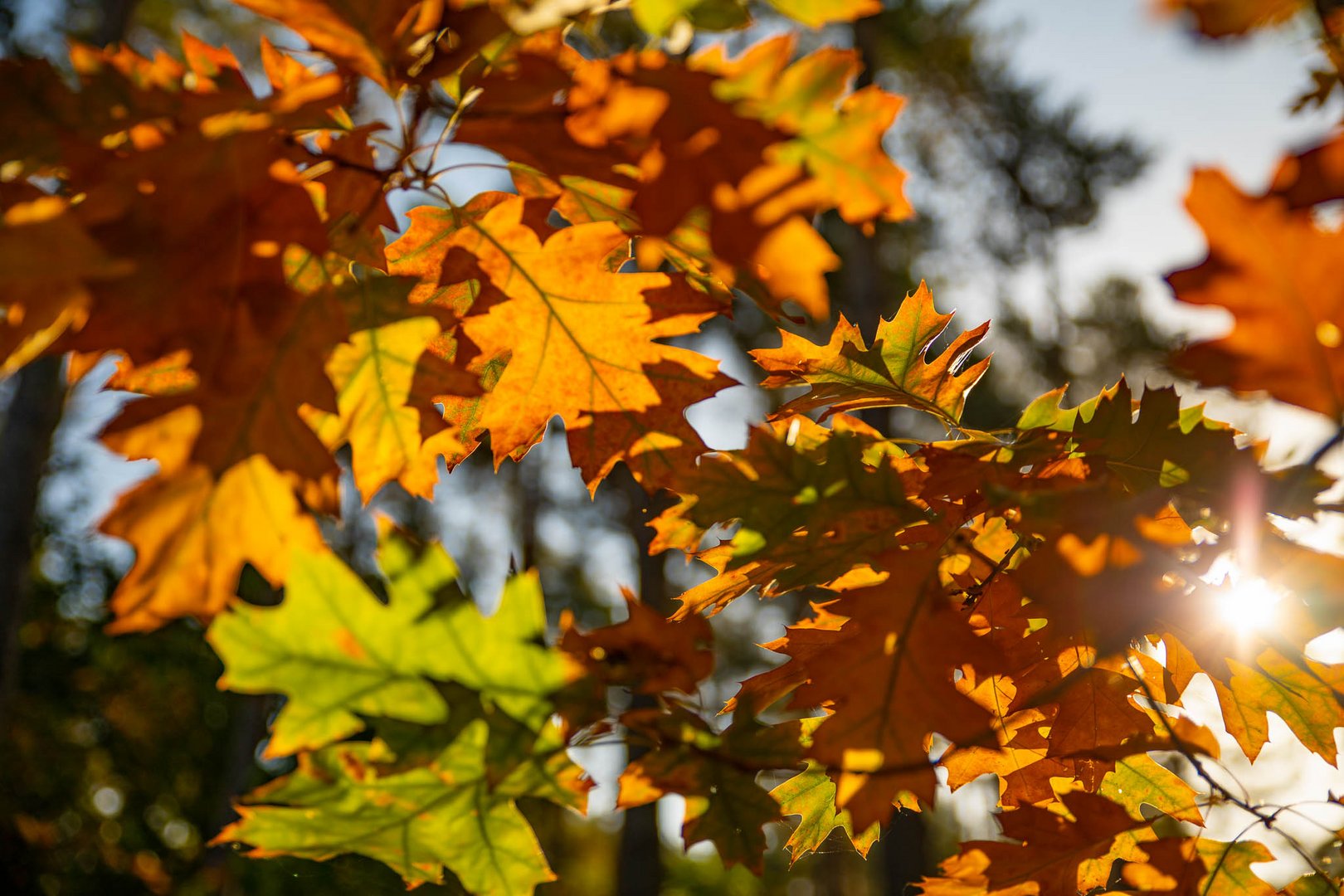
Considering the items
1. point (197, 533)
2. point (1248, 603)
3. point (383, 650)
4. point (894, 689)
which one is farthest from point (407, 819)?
point (1248, 603)

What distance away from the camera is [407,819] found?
645 millimetres

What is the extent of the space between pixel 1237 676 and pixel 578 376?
83cm

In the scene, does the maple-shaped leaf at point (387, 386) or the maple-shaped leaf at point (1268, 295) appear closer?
the maple-shaped leaf at point (1268, 295)

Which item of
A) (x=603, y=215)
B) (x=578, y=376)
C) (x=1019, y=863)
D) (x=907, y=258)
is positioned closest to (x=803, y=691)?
(x=1019, y=863)

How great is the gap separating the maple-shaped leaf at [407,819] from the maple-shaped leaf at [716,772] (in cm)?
10

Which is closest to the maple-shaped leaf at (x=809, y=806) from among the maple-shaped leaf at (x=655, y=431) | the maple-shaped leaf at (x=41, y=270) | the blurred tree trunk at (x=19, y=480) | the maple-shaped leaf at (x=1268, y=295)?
the maple-shaped leaf at (x=655, y=431)

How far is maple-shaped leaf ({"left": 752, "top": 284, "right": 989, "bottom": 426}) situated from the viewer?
1032mm

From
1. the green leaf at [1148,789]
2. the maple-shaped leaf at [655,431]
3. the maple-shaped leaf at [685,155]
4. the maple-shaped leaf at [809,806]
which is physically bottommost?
the maple-shaped leaf at [809,806]

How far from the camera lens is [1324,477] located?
65 cm

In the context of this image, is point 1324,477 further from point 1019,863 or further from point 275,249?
point 275,249

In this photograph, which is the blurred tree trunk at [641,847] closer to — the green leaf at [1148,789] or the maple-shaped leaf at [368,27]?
the green leaf at [1148,789]

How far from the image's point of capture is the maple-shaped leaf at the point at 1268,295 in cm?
57

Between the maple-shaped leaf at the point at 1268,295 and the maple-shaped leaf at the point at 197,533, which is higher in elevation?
the maple-shaped leaf at the point at 1268,295

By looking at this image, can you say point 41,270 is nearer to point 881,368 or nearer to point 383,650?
point 383,650
